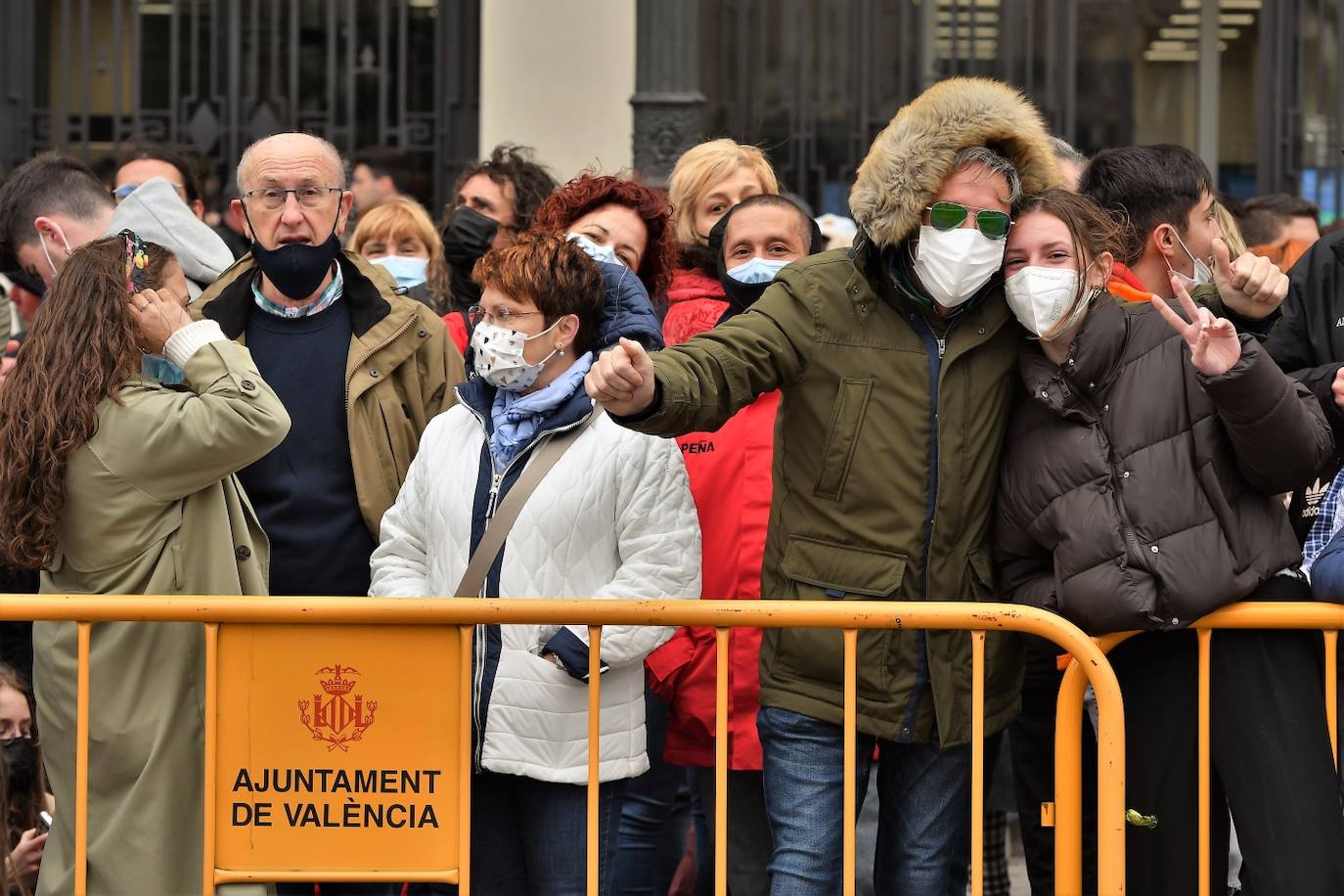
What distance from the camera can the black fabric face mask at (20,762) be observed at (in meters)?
4.61

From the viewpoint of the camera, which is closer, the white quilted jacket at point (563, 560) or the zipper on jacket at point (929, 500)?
the zipper on jacket at point (929, 500)

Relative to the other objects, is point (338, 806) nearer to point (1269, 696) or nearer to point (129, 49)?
point (1269, 696)

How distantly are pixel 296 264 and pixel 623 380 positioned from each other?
1.39 meters

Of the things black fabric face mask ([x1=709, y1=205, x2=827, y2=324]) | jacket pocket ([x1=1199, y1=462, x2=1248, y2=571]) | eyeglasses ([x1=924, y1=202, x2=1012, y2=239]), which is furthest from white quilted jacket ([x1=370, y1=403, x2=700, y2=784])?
jacket pocket ([x1=1199, y1=462, x2=1248, y2=571])

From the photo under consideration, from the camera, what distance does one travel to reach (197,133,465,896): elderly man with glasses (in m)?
4.39

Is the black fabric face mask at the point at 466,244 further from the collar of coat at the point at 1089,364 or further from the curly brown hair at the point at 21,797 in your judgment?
the collar of coat at the point at 1089,364

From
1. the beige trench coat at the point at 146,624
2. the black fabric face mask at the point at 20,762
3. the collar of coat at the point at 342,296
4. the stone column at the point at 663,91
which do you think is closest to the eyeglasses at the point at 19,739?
the black fabric face mask at the point at 20,762

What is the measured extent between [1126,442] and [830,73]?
20.8ft

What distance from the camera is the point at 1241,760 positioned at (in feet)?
12.3

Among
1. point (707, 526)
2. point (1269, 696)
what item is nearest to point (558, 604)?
point (707, 526)

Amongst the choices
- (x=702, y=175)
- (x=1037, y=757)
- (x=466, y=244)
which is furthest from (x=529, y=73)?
(x=1037, y=757)

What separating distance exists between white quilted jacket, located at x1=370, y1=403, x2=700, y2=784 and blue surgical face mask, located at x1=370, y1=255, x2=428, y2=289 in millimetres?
2198

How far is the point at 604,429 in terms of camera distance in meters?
4.06

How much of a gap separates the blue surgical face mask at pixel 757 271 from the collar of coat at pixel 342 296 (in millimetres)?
869
